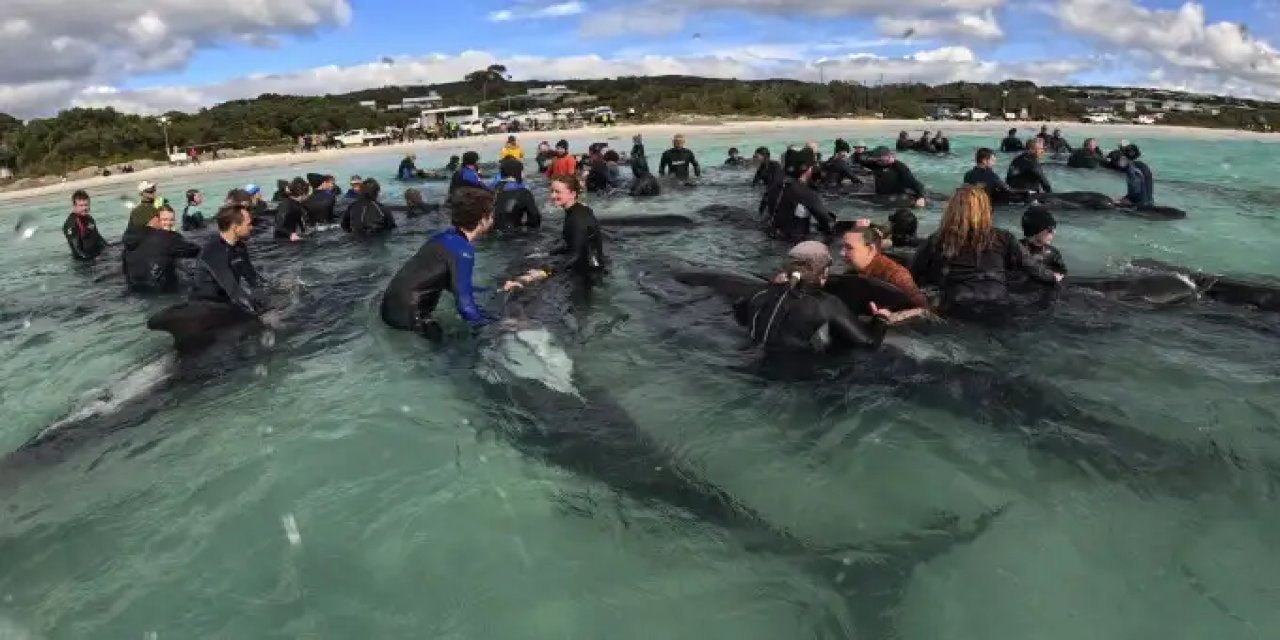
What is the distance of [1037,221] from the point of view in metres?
8.37

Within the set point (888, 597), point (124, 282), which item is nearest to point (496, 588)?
point (888, 597)

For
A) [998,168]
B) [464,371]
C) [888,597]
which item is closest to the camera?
[888,597]

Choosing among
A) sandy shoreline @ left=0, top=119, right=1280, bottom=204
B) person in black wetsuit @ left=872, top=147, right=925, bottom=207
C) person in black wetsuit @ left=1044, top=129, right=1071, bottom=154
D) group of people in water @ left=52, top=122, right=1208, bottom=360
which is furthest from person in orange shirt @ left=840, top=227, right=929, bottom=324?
sandy shoreline @ left=0, top=119, right=1280, bottom=204

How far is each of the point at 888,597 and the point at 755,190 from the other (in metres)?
17.1

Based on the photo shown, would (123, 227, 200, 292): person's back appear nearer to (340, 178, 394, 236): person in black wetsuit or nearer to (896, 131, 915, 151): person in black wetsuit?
(340, 178, 394, 236): person in black wetsuit

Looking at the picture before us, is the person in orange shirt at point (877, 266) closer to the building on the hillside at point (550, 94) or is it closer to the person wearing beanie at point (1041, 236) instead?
the person wearing beanie at point (1041, 236)

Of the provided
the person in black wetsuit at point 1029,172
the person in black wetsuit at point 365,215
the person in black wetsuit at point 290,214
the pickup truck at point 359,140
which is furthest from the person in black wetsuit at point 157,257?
the pickup truck at point 359,140

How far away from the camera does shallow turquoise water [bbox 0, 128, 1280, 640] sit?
400 centimetres

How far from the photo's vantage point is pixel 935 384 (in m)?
6.37

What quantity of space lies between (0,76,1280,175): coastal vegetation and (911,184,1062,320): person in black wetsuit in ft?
174

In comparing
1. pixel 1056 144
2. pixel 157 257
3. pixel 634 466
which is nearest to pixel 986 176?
pixel 634 466

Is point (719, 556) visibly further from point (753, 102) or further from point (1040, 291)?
point (753, 102)

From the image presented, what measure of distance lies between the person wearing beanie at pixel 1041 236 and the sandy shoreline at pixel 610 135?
3725 cm

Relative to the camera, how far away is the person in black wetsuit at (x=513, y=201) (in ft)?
41.7
